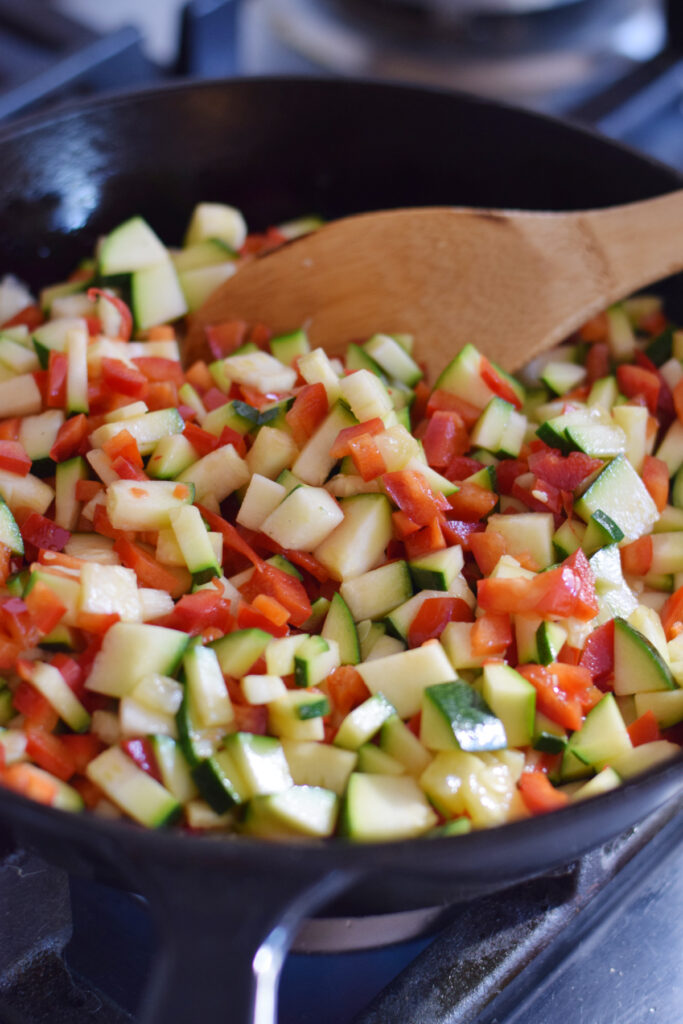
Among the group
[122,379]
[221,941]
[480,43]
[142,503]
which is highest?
[480,43]

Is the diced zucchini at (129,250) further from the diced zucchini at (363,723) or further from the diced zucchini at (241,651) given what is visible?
the diced zucchini at (363,723)

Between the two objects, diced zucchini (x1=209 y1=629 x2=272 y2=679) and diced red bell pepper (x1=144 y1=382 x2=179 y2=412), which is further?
diced red bell pepper (x1=144 y1=382 x2=179 y2=412)

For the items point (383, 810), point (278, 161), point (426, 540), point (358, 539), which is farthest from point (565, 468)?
point (278, 161)

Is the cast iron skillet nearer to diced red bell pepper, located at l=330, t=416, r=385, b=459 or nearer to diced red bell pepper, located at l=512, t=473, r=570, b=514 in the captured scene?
diced red bell pepper, located at l=512, t=473, r=570, b=514

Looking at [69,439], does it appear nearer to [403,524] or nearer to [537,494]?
[403,524]

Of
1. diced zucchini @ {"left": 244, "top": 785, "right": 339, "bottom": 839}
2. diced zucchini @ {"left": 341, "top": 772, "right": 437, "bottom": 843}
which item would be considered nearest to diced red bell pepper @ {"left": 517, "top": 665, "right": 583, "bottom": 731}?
diced zucchini @ {"left": 341, "top": 772, "right": 437, "bottom": 843}

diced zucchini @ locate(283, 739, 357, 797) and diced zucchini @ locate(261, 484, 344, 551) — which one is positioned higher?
diced zucchini @ locate(261, 484, 344, 551)

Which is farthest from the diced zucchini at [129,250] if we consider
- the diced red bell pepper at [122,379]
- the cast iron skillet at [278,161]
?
the diced red bell pepper at [122,379]
